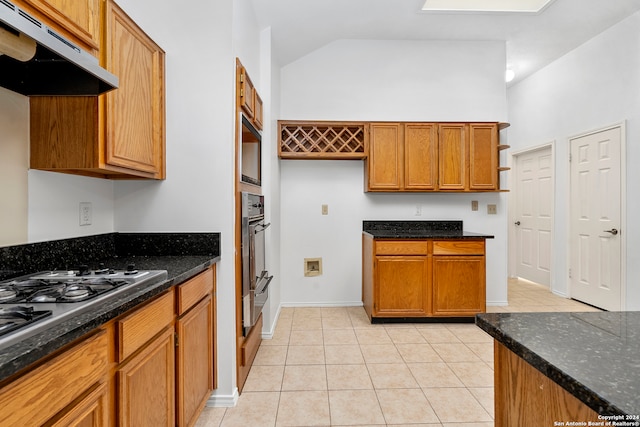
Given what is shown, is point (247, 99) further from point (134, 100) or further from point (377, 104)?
point (377, 104)

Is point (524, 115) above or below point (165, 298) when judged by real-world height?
above

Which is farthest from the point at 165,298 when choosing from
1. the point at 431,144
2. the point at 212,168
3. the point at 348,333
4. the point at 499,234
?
the point at 499,234

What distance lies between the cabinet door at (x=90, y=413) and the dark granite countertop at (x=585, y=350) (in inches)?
41.5

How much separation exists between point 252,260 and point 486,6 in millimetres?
3170

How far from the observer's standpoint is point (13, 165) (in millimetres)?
1337

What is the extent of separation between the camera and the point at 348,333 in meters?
2.98

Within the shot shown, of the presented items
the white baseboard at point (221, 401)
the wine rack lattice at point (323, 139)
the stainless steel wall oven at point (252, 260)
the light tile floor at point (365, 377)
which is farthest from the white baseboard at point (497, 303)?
the white baseboard at point (221, 401)

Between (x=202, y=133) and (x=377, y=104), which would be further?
(x=377, y=104)

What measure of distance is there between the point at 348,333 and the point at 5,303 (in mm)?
2471

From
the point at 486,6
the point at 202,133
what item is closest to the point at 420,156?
the point at 486,6

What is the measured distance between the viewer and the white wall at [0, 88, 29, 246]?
50.9 inches

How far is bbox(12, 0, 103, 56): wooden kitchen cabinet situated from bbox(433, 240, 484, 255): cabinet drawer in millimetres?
2896

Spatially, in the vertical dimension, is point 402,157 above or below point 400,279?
above

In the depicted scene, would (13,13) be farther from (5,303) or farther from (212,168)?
(212,168)
